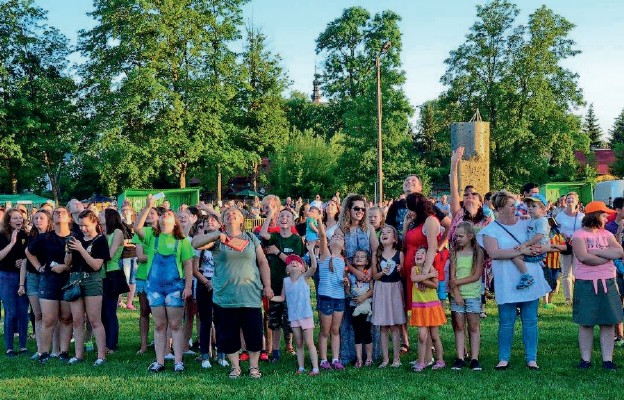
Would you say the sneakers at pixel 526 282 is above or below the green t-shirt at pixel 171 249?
below

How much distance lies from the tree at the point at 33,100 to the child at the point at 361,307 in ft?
97.0

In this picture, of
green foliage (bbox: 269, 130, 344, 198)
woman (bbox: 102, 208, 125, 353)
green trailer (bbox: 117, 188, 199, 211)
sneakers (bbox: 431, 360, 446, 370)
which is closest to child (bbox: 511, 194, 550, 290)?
sneakers (bbox: 431, 360, 446, 370)

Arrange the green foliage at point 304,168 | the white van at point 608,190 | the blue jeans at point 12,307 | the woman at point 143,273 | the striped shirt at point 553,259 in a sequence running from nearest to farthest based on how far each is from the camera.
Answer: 1. the woman at point 143,273
2. the blue jeans at point 12,307
3. the striped shirt at point 553,259
4. the white van at point 608,190
5. the green foliage at point 304,168

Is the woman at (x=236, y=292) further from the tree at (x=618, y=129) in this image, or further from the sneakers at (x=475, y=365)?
the tree at (x=618, y=129)

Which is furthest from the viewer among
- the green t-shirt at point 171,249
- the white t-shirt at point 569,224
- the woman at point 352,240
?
the white t-shirt at point 569,224

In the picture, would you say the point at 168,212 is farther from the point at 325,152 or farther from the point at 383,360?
the point at 325,152

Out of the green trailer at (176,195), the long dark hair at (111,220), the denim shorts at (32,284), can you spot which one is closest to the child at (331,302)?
the long dark hair at (111,220)

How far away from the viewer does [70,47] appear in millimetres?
37875

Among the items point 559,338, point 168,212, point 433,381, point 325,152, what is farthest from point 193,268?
point 325,152

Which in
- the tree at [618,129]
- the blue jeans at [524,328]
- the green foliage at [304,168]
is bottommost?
the blue jeans at [524,328]

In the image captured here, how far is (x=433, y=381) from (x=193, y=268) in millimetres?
3083

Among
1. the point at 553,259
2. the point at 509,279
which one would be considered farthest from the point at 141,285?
the point at 553,259

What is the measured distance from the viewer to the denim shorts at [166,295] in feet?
24.7

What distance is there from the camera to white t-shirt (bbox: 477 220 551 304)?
287 inches
